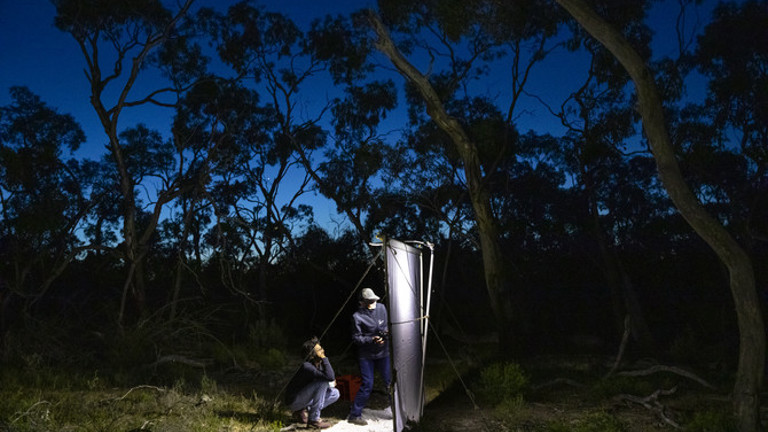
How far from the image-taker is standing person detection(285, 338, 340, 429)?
6855mm

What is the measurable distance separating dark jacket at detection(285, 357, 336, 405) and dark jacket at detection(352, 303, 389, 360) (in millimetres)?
461

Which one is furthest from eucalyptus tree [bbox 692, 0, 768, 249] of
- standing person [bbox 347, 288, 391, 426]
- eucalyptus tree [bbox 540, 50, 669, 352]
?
standing person [bbox 347, 288, 391, 426]

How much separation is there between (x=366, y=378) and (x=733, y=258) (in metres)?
4.09

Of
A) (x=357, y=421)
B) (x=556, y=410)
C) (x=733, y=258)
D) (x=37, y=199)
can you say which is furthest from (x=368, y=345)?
(x=37, y=199)

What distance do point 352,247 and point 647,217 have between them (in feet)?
29.2

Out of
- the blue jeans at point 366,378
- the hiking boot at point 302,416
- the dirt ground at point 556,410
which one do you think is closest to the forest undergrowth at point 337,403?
the dirt ground at point 556,410

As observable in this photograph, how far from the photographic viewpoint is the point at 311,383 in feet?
22.5

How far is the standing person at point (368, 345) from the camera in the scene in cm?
716

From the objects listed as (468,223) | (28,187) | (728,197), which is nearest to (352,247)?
(468,223)

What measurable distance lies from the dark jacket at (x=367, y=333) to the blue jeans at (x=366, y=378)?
8 cm

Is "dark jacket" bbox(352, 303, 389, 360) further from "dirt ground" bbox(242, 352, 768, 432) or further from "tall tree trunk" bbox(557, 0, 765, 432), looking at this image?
"tall tree trunk" bbox(557, 0, 765, 432)

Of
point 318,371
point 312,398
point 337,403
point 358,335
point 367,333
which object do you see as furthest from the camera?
point 337,403

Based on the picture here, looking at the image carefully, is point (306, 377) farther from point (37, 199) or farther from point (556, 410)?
point (37, 199)

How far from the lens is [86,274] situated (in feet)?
63.4
